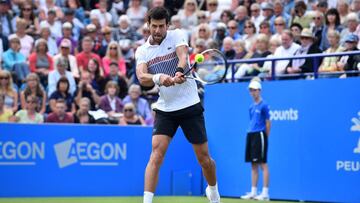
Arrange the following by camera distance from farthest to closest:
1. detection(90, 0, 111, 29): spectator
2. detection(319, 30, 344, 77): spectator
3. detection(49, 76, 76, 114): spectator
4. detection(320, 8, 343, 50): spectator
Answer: detection(90, 0, 111, 29): spectator < detection(49, 76, 76, 114): spectator < detection(320, 8, 343, 50): spectator < detection(319, 30, 344, 77): spectator

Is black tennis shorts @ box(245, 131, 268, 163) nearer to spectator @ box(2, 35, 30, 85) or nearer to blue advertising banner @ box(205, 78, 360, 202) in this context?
blue advertising banner @ box(205, 78, 360, 202)

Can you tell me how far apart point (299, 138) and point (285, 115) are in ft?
1.73

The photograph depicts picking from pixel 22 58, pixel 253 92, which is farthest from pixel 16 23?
pixel 253 92

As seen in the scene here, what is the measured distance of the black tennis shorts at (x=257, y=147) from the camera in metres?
15.3

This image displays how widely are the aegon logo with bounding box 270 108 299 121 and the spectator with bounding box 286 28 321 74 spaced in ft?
2.28

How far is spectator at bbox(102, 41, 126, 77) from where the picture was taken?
19469 mm

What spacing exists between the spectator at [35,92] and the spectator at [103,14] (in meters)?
4.09

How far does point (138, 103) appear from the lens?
18359 mm

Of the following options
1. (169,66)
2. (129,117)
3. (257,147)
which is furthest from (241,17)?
(169,66)

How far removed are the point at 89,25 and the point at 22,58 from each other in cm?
225

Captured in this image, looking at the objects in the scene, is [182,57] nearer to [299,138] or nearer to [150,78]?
[150,78]

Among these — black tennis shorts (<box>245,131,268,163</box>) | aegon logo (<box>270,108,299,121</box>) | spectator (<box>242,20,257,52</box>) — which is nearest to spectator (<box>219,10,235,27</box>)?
spectator (<box>242,20,257,52</box>)

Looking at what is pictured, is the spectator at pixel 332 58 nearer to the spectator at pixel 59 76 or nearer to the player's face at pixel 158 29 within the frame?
the spectator at pixel 59 76

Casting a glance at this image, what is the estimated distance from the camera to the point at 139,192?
16891mm
